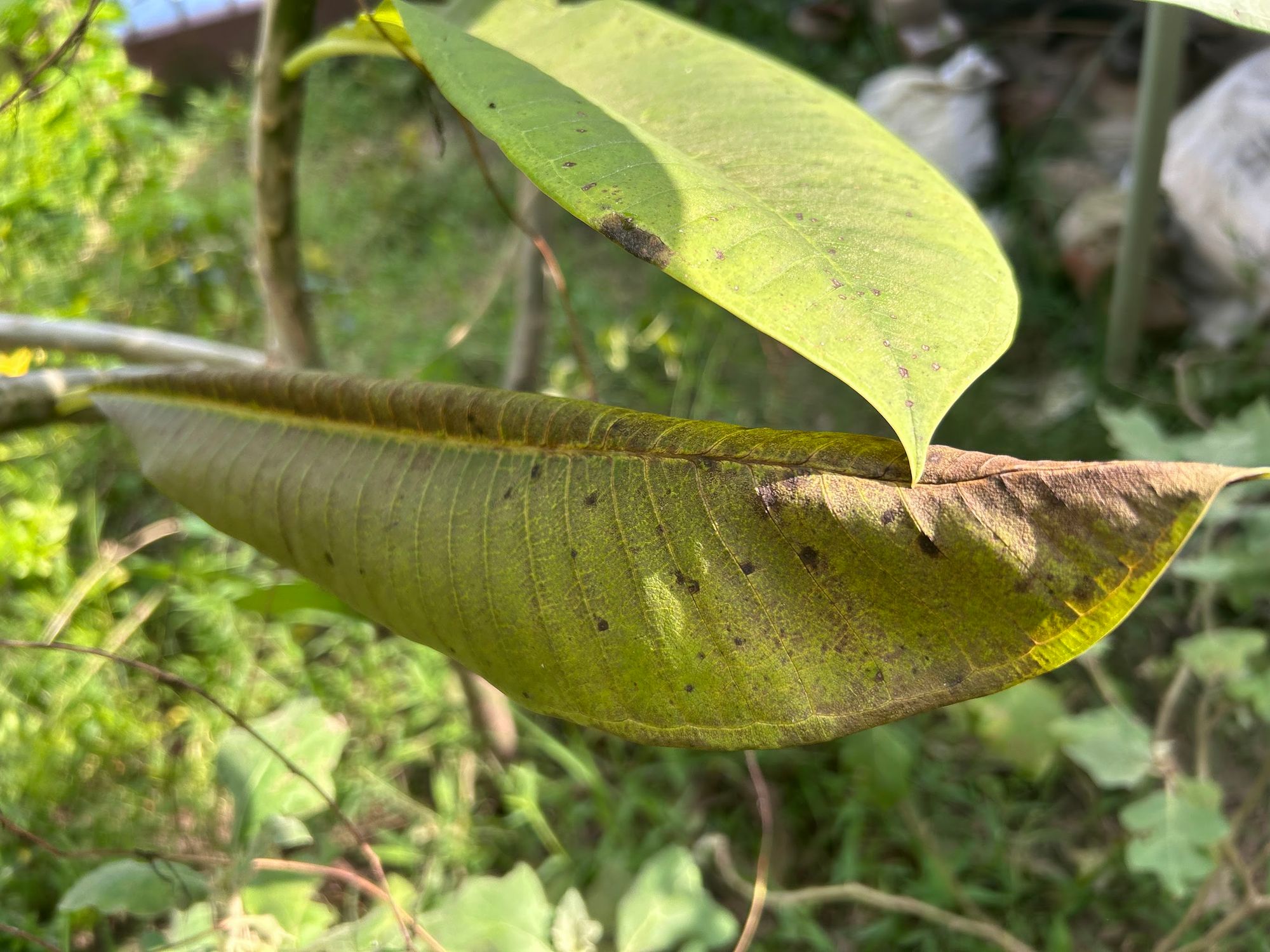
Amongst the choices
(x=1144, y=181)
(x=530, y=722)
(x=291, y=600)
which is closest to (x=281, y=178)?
(x=291, y=600)

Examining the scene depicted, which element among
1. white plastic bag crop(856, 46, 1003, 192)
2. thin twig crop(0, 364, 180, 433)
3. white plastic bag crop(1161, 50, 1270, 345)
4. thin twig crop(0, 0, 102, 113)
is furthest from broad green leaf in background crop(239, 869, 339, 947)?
white plastic bag crop(856, 46, 1003, 192)

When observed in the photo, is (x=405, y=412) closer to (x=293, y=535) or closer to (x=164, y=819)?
(x=293, y=535)

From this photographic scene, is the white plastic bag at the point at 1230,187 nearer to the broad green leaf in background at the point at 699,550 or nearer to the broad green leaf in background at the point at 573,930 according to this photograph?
the broad green leaf in background at the point at 573,930

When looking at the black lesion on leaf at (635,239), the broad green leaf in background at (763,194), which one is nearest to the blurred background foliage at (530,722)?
the broad green leaf in background at (763,194)

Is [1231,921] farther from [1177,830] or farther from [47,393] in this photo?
[47,393]

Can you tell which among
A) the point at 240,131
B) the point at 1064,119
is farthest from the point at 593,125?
the point at 240,131
